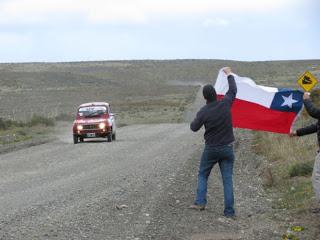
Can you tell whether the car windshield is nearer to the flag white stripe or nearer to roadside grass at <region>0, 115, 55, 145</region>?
roadside grass at <region>0, 115, 55, 145</region>

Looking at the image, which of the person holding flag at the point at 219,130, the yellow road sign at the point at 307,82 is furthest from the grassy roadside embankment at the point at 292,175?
the yellow road sign at the point at 307,82

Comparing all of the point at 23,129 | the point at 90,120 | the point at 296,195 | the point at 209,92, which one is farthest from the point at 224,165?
the point at 23,129

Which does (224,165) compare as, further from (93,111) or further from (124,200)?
(93,111)

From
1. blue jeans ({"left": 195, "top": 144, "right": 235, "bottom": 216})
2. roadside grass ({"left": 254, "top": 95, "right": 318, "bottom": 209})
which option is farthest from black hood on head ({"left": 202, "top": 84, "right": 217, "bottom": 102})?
roadside grass ({"left": 254, "top": 95, "right": 318, "bottom": 209})

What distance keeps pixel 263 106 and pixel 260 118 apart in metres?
0.25

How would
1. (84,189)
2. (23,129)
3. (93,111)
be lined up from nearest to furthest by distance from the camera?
(84,189), (93,111), (23,129)

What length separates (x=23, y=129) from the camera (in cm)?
4338

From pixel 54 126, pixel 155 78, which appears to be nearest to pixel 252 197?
pixel 54 126

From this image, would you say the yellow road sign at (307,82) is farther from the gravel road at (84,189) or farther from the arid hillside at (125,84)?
the arid hillside at (125,84)

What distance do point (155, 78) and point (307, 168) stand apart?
5266 inches

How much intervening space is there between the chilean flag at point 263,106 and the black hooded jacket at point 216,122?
72.9 inches

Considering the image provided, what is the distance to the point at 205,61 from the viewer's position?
17900 centimetres

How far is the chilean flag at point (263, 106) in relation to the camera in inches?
512

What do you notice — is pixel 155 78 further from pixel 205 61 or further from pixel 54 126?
pixel 54 126
